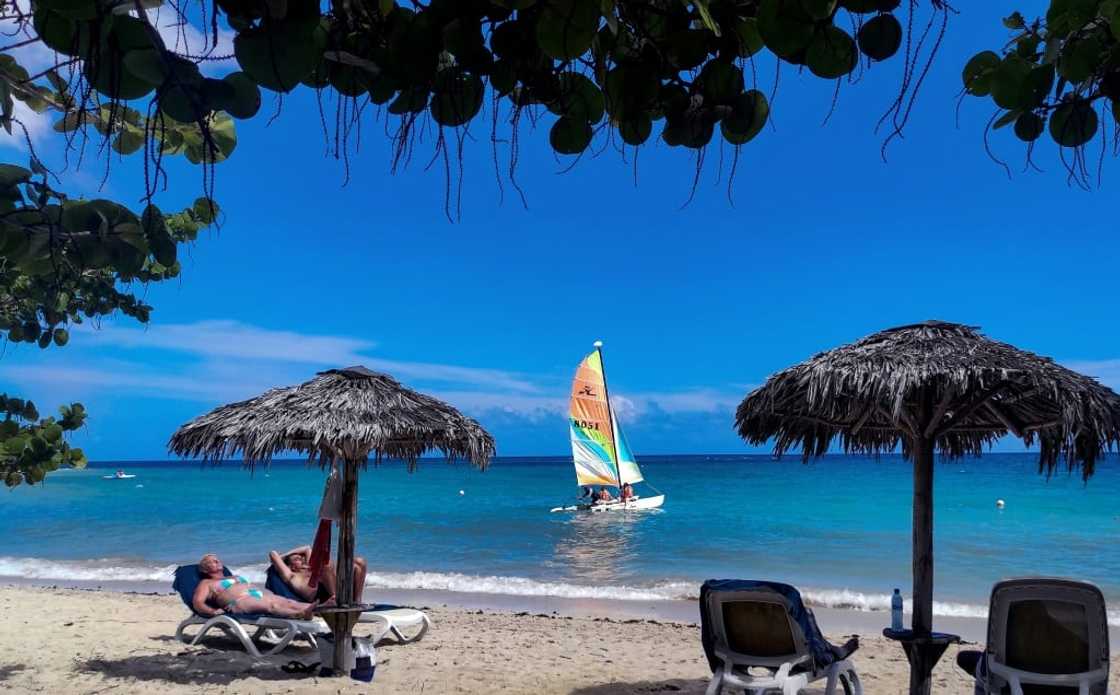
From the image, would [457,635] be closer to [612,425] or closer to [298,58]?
[298,58]

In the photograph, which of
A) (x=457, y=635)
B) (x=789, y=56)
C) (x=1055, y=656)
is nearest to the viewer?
(x=789, y=56)

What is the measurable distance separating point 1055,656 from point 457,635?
5247mm

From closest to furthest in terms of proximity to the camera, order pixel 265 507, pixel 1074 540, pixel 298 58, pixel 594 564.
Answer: pixel 298 58 < pixel 594 564 < pixel 1074 540 < pixel 265 507

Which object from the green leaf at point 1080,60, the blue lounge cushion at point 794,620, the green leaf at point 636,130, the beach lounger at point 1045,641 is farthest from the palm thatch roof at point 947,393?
the green leaf at point 636,130

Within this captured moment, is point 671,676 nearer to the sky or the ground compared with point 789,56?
nearer to the ground

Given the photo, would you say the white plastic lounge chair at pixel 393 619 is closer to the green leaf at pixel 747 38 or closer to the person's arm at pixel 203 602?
the person's arm at pixel 203 602

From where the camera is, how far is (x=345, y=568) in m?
5.56

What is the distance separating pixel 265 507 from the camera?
34.6 m

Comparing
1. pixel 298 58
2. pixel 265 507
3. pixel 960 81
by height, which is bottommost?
pixel 265 507

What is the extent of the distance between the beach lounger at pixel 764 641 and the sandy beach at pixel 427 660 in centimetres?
127

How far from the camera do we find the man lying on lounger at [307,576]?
Result: 20.4 ft

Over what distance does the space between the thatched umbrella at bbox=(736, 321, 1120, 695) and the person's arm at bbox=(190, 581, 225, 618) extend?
412cm

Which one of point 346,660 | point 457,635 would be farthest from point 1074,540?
point 346,660

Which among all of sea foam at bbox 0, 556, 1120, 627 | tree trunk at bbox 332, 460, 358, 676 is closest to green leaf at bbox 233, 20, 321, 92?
tree trunk at bbox 332, 460, 358, 676
